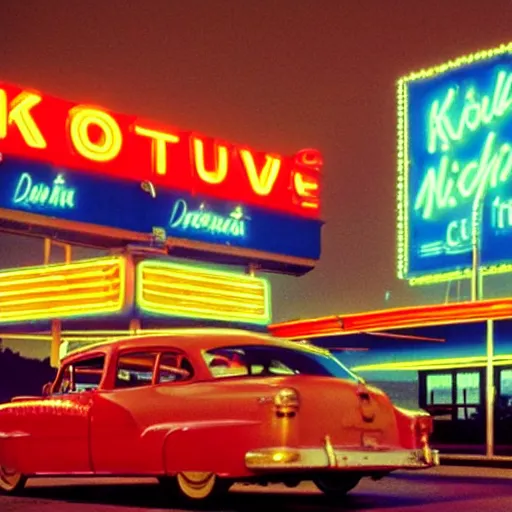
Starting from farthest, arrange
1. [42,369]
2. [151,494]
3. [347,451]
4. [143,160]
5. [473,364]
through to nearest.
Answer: [42,369] → [143,160] → [473,364] → [151,494] → [347,451]

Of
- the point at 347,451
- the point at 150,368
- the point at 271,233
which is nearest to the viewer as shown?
the point at 347,451

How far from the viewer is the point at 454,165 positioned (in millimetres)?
33531

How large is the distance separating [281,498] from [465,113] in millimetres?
23248

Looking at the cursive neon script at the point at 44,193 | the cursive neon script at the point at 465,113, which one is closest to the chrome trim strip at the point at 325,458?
the cursive neon script at the point at 44,193

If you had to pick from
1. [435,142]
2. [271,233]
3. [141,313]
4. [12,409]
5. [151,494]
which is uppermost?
[435,142]

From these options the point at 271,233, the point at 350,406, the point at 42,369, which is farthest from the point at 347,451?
the point at 42,369

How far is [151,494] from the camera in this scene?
12375 millimetres

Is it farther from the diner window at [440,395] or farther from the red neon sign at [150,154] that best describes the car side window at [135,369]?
the red neon sign at [150,154]

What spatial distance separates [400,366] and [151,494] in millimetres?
18636

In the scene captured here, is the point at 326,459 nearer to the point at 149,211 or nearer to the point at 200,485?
the point at 200,485

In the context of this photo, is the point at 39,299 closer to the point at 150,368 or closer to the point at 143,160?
the point at 143,160

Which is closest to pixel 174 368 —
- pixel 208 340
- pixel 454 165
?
pixel 208 340

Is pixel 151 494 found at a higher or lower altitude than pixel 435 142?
lower

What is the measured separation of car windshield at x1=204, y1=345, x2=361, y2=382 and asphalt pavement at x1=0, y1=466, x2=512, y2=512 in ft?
3.91
